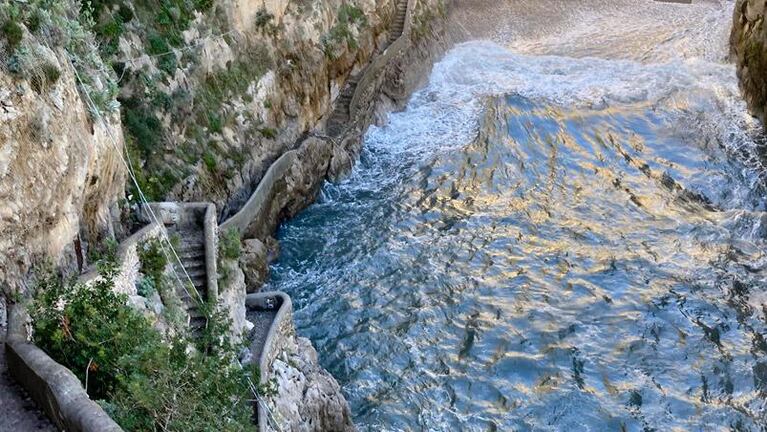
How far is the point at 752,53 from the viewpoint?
1548 inches

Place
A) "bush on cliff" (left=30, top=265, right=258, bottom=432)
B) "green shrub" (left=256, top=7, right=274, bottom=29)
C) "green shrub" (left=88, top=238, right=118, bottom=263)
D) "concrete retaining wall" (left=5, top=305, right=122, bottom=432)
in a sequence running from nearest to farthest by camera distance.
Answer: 1. "concrete retaining wall" (left=5, top=305, right=122, bottom=432)
2. "bush on cliff" (left=30, top=265, right=258, bottom=432)
3. "green shrub" (left=88, top=238, right=118, bottom=263)
4. "green shrub" (left=256, top=7, right=274, bottom=29)

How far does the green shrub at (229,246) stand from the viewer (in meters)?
19.5

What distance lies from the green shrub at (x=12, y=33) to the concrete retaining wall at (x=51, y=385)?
498 centimetres

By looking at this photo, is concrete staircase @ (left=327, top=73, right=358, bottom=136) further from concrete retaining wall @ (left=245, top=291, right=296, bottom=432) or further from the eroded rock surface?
the eroded rock surface

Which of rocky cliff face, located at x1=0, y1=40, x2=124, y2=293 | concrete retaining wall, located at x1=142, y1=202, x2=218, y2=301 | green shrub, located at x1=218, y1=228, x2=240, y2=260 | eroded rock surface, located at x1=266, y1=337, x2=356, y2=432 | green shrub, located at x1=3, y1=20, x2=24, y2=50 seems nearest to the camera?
rocky cliff face, located at x1=0, y1=40, x2=124, y2=293

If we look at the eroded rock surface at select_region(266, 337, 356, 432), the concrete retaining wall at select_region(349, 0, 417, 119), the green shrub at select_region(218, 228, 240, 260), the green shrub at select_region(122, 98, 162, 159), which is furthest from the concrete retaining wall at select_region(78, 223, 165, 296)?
the concrete retaining wall at select_region(349, 0, 417, 119)

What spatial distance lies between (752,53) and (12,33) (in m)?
35.7

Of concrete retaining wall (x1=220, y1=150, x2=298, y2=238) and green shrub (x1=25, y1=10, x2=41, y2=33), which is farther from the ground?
green shrub (x1=25, y1=10, x2=41, y2=33)

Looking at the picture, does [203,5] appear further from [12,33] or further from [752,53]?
[752,53]

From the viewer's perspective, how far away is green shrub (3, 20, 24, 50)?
1446 cm

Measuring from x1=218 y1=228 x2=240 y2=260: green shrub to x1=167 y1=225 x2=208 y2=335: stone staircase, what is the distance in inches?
23.8

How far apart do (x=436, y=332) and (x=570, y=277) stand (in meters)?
5.55

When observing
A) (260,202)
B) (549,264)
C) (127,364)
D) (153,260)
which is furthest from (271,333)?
(549,264)

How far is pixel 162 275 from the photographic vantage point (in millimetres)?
17109
